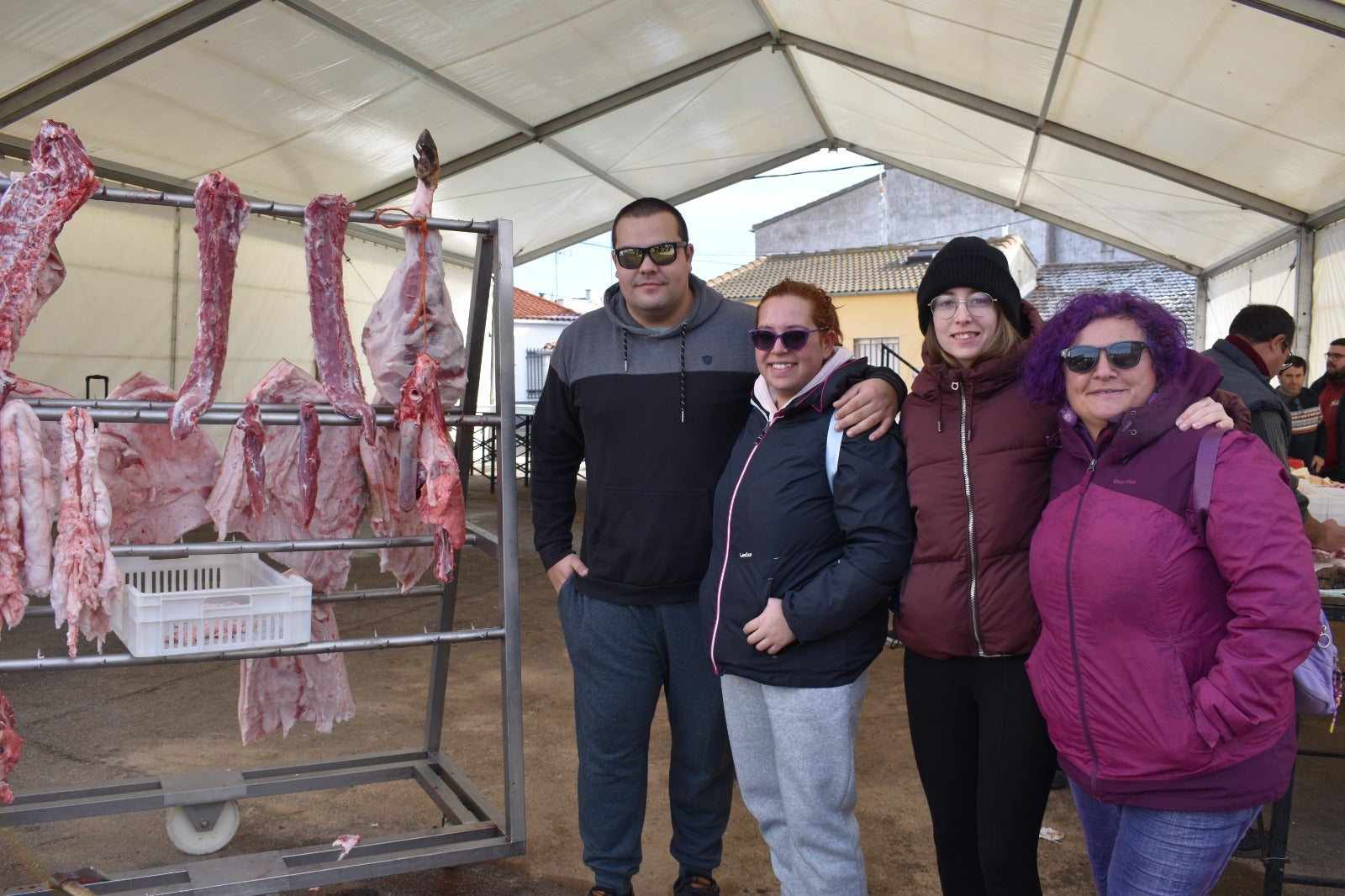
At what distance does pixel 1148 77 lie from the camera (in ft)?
25.2

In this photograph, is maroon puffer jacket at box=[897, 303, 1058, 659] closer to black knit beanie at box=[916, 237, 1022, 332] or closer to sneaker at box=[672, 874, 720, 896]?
black knit beanie at box=[916, 237, 1022, 332]

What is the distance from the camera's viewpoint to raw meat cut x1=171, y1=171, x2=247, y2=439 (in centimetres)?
281

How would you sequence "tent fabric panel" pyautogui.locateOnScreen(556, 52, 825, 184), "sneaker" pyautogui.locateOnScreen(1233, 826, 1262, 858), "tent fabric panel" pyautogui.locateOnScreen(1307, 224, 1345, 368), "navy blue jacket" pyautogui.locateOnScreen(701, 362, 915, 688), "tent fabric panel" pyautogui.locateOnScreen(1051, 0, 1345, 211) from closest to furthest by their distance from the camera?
"navy blue jacket" pyautogui.locateOnScreen(701, 362, 915, 688) < "sneaker" pyautogui.locateOnScreen(1233, 826, 1262, 858) < "tent fabric panel" pyautogui.locateOnScreen(1051, 0, 1345, 211) < "tent fabric panel" pyautogui.locateOnScreen(1307, 224, 1345, 368) < "tent fabric panel" pyautogui.locateOnScreen(556, 52, 825, 184)

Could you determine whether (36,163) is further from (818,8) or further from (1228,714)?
(818,8)

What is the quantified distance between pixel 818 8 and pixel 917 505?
7915 mm

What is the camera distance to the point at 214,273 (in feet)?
9.52

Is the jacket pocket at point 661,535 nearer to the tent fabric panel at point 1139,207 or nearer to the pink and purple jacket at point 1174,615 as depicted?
the pink and purple jacket at point 1174,615

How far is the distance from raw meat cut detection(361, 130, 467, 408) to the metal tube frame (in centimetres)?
11

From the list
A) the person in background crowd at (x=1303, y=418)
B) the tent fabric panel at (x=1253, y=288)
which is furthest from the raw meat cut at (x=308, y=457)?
the tent fabric panel at (x=1253, y=288)

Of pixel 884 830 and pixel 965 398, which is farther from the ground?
pixel 965 398

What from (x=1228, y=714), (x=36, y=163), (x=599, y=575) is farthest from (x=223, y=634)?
(x=1228, y=714)

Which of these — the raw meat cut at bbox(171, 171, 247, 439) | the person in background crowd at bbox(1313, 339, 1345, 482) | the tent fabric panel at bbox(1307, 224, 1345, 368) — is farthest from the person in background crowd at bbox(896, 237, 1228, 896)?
the tent fabric panel at bbox(1307, 224, 1345, 368)

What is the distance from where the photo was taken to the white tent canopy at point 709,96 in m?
7.04

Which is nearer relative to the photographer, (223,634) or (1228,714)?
(1228,714)
